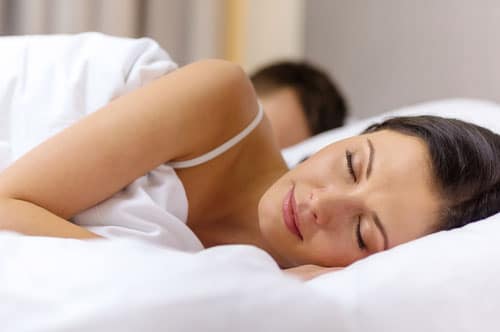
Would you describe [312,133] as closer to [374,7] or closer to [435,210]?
[374,7]

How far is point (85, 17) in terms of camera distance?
1.79 m

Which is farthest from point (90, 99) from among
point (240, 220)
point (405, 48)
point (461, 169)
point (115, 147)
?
point (405, 48)

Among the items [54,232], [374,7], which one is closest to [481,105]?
[374,7]

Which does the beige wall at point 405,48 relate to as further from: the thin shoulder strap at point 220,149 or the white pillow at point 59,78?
the white pillow at point 59,78

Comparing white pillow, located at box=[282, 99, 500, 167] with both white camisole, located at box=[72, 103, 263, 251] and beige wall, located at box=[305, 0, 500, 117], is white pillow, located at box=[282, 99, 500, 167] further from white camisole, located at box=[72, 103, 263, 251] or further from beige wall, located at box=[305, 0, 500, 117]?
white camisole, located at box=[72, 103, 263, 251]

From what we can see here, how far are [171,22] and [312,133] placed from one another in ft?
1.74

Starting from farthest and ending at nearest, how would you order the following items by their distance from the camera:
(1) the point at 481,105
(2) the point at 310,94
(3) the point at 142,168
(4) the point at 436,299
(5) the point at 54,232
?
1. (2) the point at 310,94
2. (1) the point at 481,105
3. (3) the point at 142,168
4. (5) the point at 54,232
5. (4) the point at 436,299

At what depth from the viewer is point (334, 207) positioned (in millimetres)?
947

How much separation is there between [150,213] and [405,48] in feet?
3.55

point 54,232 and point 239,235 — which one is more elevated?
point 54,232

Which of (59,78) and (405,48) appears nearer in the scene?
(59,78)

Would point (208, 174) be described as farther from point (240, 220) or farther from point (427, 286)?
point (427, 286)

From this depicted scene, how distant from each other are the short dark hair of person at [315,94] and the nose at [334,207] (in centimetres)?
83

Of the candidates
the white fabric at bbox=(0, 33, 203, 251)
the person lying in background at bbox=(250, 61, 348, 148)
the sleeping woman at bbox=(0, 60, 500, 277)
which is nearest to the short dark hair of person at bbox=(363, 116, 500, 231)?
the sleeping woman at bbox=(0, 60, 500, 277)
